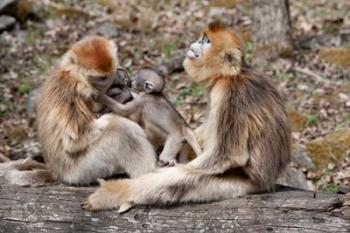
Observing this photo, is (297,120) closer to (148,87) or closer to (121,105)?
(148,87)

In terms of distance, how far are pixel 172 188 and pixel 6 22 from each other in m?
8.42

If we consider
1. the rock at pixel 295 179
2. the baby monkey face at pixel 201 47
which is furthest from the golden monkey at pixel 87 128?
the rock at pixel 295 179

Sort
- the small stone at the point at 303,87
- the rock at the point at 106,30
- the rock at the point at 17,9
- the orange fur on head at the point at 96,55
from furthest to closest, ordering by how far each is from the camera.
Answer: the rock at the point at 17,9, the rock at the point at 106,30, the small stone at the point at 303,87, the orange fur on head at the point at 96,55

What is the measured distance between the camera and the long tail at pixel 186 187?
5.14 metres

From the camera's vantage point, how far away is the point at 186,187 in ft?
16.9

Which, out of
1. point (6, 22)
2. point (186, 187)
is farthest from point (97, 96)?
point (6, 22)

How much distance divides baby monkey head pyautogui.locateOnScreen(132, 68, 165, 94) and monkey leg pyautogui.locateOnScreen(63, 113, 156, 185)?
1.91 ft

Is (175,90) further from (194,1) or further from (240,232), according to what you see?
(240,232)

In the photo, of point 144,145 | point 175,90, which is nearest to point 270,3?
point 175,90

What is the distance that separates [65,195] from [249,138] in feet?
5.16

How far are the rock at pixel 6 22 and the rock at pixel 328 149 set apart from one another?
21.4ft

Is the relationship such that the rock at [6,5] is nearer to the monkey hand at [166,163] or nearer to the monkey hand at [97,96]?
the monkey hand at [97,96]

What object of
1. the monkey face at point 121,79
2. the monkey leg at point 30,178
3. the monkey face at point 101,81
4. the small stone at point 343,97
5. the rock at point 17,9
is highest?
the rock at point 17,9

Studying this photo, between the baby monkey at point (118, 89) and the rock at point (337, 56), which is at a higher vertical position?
the rock at point (337, 56)
